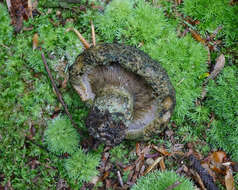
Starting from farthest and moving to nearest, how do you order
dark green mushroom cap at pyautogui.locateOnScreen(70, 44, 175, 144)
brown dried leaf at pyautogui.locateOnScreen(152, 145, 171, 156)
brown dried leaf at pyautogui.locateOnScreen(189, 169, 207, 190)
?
brown dried leaf at pyautogui.locateOnScreen(152, 145, 171, 156)
brown dried leaf at pyautogui.locateOnScreen(189, 169, 207, 190)
dark green mushroom cap at pyautogui.locateOnScreen(70, 44, 175, 144)

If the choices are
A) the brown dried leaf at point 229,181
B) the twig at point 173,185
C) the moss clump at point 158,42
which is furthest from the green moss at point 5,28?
the brown dried leaf at point 229,181

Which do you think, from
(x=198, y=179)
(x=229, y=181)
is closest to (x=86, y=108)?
(x=198, y=179)

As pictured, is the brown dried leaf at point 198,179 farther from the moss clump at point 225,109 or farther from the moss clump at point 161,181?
the moss clump at point 225,109

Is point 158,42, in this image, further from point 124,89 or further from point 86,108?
point 86,108

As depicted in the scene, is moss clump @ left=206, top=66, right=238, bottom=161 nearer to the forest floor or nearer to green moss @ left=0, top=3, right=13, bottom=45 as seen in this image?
the forest floor

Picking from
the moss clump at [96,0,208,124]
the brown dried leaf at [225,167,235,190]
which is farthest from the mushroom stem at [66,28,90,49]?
the brown dried leaf at [225,167,235,190]

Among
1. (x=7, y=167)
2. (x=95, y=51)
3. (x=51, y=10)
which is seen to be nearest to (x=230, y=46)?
(x=95, y=51)
